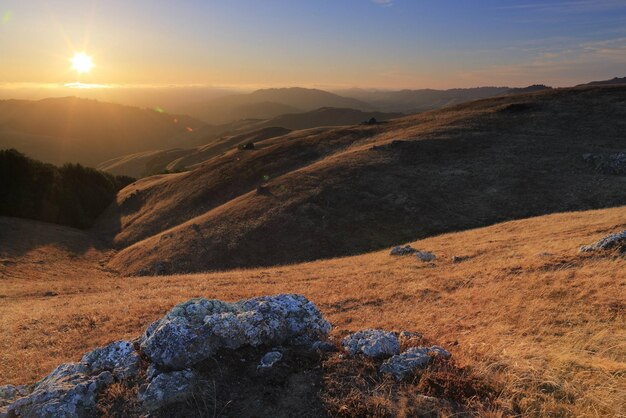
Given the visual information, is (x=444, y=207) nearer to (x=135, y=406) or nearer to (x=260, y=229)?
(x=260, y=229)

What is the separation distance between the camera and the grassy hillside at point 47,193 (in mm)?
52125

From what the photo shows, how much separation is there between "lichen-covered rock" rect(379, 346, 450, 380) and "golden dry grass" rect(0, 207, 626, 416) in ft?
2.04

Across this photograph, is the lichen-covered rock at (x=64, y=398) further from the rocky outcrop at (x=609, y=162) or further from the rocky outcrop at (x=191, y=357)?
the rocky outcrop at (x=609, y=162)

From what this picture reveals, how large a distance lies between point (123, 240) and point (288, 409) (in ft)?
160

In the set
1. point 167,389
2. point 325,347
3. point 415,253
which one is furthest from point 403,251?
point 167,389

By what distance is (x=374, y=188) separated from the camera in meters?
42.4

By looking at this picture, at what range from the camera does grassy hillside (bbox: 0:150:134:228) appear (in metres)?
52.1

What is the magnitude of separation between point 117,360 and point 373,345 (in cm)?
531

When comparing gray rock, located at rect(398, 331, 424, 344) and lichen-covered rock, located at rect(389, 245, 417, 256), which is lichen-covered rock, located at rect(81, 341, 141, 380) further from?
lichen-covered rock, located at rect(389, 245, 417, 256)

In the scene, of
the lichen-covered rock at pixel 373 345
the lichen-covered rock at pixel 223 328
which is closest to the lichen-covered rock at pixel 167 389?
the lichen-covered rock at pixel 223 328

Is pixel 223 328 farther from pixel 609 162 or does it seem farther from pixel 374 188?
pixel 609 162

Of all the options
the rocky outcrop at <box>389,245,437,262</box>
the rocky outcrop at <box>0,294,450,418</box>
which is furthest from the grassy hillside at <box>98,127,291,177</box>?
the rocky outcrop at <box>0,294,450,418</box>

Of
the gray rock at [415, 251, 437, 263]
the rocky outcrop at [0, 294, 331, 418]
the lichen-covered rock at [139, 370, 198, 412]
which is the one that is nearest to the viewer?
the lichen-covered rock at [139, 370, 198, 412]

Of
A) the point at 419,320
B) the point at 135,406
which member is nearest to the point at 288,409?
the point at 135,406
